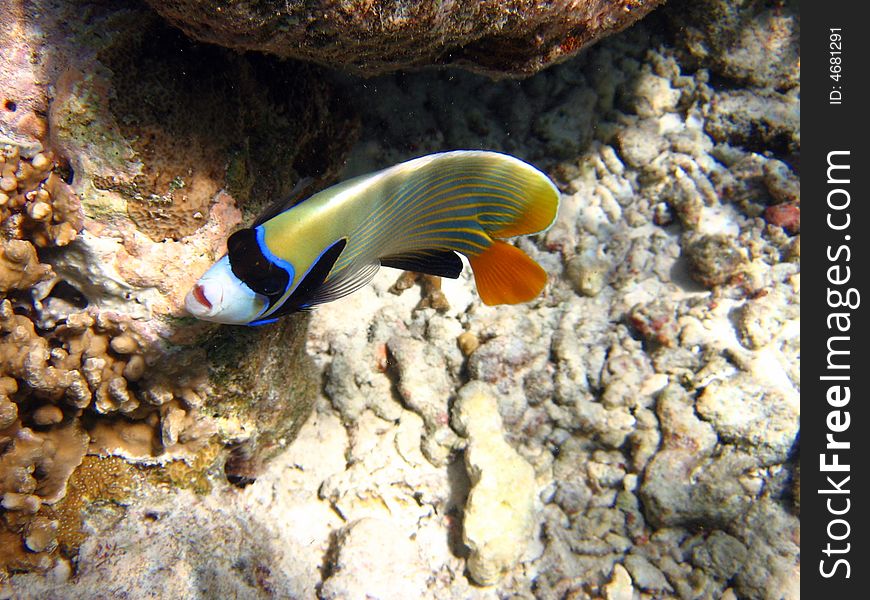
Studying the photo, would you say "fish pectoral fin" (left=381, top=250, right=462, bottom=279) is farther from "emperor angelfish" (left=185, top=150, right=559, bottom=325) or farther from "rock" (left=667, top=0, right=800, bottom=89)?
"rock" (left=667, top=0, right=800, bottom=89)

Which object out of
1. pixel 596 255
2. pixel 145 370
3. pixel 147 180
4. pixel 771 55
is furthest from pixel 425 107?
pixel 771 55

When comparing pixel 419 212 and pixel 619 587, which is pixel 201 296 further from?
pixel 619 587

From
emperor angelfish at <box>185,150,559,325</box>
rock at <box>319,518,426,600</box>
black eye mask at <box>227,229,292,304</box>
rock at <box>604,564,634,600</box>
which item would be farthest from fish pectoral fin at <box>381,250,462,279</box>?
rock at <box>604,564,634,600</box>

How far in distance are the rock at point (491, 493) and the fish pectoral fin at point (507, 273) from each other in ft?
5.07

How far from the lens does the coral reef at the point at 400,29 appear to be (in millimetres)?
1701

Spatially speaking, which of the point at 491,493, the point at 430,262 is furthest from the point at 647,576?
the point at 430,262

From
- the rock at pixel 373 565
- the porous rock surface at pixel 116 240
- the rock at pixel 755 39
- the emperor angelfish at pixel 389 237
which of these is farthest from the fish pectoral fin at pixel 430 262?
the rock at pixel 755 39

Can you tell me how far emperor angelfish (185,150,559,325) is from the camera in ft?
5.14

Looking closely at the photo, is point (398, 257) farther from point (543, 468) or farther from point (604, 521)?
point (604, 521)

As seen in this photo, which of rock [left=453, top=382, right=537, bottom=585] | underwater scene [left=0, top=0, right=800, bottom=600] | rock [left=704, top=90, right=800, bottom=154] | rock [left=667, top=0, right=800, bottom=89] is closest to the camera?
underwater scene [left=0, top=0, right=800, bottom=600]

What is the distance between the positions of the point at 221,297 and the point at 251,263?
0.44ft

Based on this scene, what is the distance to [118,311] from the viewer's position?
2250mm

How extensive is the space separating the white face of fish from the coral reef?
0.83 meters

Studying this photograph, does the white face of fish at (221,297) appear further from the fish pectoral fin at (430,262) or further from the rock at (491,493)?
the rock at (491,493)
